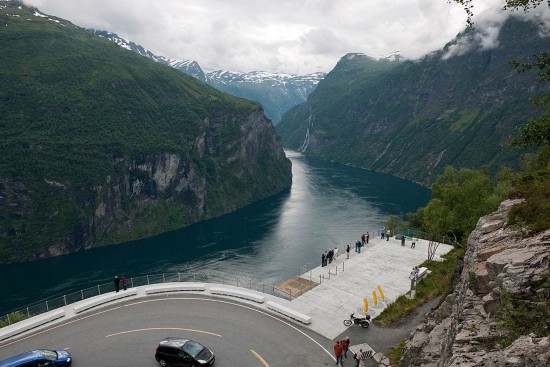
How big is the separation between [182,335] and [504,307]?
75.1 ft

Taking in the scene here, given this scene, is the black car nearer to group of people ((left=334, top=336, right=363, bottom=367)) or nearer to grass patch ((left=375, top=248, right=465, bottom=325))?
group of people ((left=334, top=336, right=363, bottom=367))

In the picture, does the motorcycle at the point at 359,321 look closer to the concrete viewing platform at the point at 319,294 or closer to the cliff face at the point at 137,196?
the concrete viewing platform at the point at 319,294

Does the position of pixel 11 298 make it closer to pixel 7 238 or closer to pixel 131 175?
pixel 7 238

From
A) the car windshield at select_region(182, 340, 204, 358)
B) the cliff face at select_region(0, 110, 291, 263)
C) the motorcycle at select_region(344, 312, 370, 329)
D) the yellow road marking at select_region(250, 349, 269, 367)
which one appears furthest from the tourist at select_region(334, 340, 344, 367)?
the cliff face at select_region(0, 110, 291, 263)

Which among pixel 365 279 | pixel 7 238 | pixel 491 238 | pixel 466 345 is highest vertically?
pixel 491 238

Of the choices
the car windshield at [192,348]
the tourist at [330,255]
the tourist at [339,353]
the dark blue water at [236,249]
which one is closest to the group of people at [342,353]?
the tourist at [339,353]

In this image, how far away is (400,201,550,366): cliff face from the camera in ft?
41.6

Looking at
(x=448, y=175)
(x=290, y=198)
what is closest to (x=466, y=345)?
(x=448, y=175)

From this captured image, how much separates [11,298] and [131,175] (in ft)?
246

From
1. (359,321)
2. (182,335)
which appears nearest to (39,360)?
(182,335)

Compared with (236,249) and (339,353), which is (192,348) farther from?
(236,249)

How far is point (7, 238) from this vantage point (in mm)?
116938

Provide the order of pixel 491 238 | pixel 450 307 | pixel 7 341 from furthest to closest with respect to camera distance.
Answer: pixel 7 341 < pixel 450 307 < pixel 491 238

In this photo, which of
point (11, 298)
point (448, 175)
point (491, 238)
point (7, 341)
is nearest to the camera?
point (491, 238)
